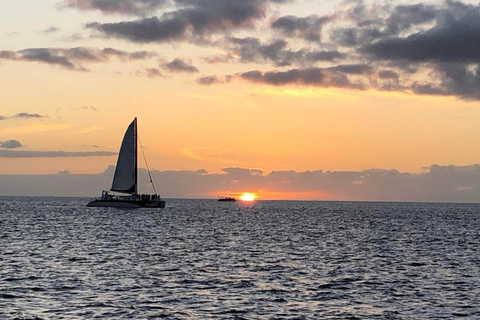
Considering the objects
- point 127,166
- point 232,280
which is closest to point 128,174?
point 127,166

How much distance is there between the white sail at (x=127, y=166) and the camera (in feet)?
505

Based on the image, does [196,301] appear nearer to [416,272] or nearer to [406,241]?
[416,272]

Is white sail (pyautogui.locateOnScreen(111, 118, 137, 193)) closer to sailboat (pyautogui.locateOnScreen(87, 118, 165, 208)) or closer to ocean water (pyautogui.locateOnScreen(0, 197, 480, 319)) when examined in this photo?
sailboat (pyautogui.locateOnScreen(87, 118, 165, 208))

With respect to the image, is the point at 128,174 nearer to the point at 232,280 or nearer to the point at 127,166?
the point at 127,166

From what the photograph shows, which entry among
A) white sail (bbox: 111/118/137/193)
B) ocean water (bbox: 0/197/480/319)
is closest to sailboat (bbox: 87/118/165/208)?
white sail (bbox: 111/118/137/193)

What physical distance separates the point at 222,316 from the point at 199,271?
55.9 feet

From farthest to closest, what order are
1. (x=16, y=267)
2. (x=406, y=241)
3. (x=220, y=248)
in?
(x=406, y=241) → (x=220, y=248) → (x=16, y=267)

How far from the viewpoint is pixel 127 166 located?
154000 mm

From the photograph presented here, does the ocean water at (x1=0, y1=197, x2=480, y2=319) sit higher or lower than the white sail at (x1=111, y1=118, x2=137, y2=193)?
lower

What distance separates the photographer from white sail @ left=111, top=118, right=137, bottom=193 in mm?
154000

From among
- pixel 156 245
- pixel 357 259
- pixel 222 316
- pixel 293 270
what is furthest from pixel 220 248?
pixel 222 316

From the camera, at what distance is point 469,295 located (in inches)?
1635

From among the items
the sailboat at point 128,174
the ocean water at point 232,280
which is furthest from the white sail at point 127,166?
the ocean water at point 232,280

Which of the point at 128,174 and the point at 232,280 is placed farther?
the point at 128,174
